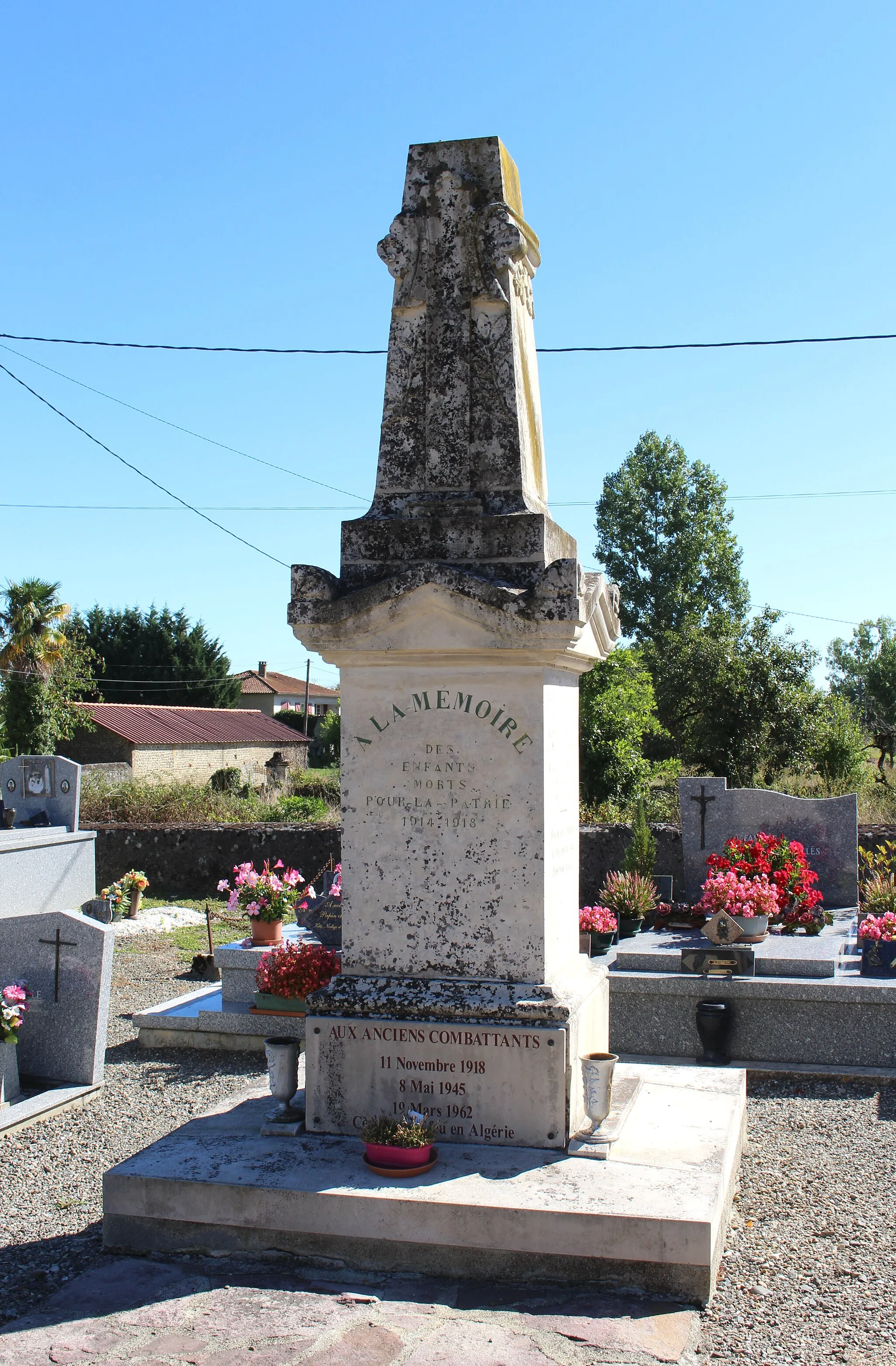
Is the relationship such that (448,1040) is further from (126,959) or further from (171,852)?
(171,852)

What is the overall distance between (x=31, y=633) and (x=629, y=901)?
2262cm

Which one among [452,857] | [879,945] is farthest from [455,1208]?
[879,945]

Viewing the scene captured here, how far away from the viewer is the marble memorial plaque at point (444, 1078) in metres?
4.73

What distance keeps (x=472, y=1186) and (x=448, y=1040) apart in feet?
2.14

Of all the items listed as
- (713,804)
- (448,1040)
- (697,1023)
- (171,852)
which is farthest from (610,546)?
(448,1040)

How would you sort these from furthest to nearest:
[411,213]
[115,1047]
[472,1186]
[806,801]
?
[806,801] → [115,1047] → [411,213] → [472,1186]

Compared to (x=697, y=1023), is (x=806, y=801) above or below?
above

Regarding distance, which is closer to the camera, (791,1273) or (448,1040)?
(791,1273)

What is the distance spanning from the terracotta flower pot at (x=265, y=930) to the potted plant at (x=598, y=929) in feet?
7.91

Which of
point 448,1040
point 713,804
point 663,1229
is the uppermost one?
point 713,804

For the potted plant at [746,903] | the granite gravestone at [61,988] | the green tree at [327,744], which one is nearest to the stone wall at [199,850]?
the potted plant at [746,903]

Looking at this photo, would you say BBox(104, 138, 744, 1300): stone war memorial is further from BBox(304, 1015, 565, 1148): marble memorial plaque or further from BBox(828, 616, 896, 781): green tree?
BBox(828, 616, 896, 781): green tree

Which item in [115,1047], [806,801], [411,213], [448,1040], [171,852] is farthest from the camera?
[171,852]

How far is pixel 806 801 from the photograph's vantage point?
33.8 feet
